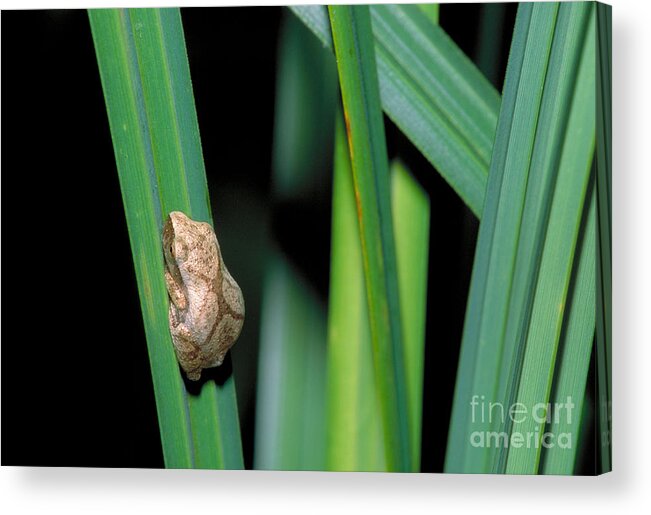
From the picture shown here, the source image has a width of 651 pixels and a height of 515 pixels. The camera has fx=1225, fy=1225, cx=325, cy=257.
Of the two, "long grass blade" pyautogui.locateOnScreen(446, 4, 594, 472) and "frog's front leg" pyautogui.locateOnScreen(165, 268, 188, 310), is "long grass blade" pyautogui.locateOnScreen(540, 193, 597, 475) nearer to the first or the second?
"long grass blade" pyautogui.locateOnScreen(446, 4, 594, 472)

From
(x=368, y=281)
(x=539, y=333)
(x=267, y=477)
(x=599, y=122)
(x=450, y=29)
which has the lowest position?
(x=267, y=477)

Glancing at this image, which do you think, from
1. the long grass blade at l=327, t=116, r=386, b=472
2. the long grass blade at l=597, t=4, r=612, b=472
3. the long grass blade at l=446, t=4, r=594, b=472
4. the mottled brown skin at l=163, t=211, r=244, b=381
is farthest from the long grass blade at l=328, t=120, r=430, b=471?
the long grass blade at l=597, t=4, r=612, b=472

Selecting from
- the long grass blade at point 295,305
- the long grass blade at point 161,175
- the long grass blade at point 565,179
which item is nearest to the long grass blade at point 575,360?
the long grass blade at point 565,179

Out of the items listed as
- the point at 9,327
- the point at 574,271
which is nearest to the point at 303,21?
the point at 574,271

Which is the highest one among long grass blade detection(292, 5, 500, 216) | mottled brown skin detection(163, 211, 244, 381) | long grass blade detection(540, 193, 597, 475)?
long grass blade detection(292, 5, 500, 216)

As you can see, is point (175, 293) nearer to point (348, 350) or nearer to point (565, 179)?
point (348, 350)

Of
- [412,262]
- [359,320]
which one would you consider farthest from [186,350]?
[412,262]

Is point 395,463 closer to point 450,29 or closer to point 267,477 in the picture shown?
point 267,477
